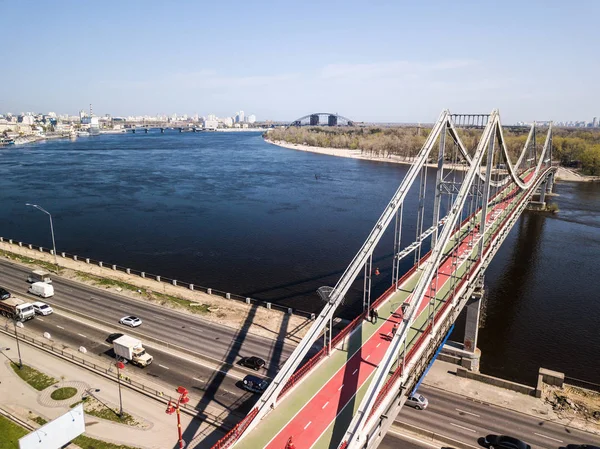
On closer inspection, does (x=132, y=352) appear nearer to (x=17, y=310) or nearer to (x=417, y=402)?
(x=17, y=310)

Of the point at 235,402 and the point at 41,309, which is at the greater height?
the point at 41,309

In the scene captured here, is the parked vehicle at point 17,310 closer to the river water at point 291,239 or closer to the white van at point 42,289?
the white van at point 42,289

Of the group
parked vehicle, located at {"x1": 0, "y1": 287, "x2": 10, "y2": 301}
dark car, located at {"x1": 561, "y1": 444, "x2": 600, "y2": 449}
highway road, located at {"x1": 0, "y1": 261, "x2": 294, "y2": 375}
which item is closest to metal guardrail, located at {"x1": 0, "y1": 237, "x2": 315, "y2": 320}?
highway road, located at {"x1": 0, "y1": 261, "x2": 294, "y2": 375}

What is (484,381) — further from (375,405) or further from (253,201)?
(253,201)

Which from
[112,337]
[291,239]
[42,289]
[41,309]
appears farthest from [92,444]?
[291,239]

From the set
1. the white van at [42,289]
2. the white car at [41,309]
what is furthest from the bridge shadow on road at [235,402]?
the white van at [42,289]

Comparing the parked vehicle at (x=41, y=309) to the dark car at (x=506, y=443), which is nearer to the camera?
the dark car at (x=506, y=443)

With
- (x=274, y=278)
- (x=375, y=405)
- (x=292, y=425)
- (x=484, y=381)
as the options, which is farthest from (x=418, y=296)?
(x=274, y=278)
